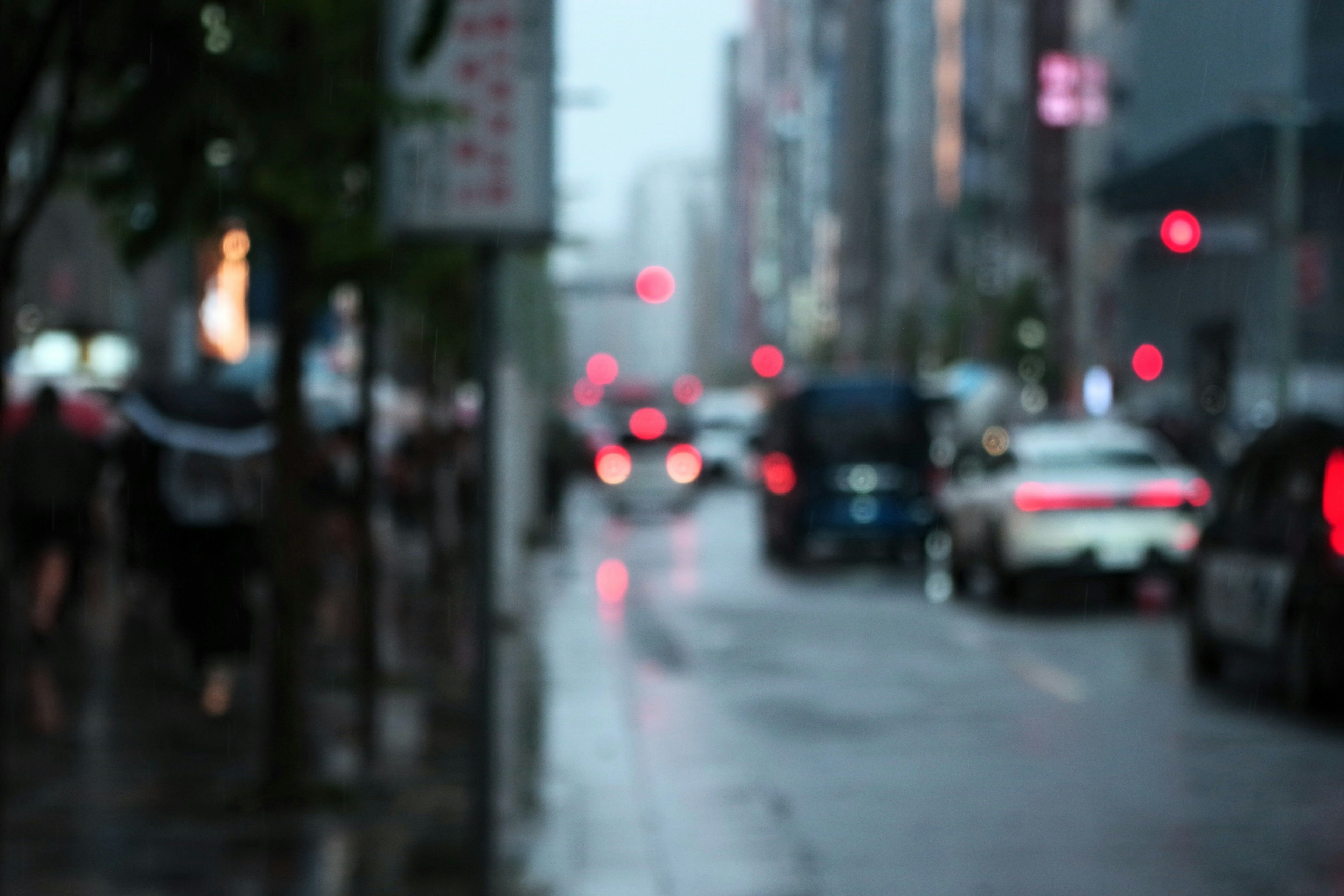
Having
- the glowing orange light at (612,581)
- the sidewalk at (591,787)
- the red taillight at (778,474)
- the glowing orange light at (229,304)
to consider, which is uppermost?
the glowing orange light at (229,304)

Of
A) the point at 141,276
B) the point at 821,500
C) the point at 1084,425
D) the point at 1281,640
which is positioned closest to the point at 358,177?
the point at 141,276

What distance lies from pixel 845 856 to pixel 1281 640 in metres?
5.46

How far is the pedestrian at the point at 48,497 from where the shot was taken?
50.5 ft

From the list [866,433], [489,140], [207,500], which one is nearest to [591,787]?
[489,140]

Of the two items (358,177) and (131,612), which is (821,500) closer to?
(131,612)

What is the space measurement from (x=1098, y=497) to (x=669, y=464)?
31.8 metres

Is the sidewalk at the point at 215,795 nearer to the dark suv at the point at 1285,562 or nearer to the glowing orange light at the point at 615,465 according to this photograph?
the dark suv at the point at 1285,562

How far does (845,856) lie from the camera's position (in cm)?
963

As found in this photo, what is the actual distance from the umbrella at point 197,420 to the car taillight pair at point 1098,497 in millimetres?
9253

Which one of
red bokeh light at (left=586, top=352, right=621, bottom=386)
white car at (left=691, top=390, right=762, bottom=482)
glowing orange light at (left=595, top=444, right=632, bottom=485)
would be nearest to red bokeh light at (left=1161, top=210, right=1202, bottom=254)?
glowing orange light at (left=595, top=444, right=632, bottom=485)

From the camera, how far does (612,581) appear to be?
1139 inches

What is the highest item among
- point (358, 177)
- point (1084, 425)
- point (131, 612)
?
point (358, 177)

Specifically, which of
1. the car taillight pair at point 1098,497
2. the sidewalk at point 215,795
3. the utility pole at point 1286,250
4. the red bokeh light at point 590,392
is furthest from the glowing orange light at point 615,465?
the sidewalk at point 215,795

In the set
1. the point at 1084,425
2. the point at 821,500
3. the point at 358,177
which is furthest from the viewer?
the point at 821,500
